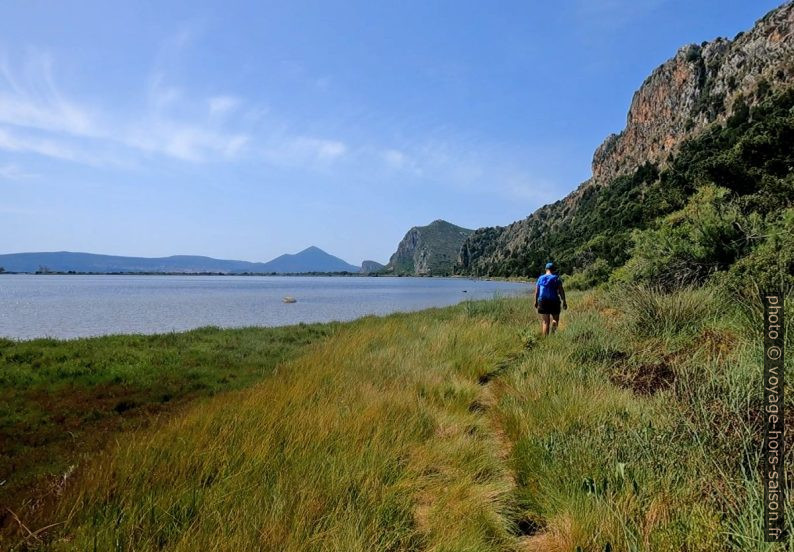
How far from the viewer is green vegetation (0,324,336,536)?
20.4 ft

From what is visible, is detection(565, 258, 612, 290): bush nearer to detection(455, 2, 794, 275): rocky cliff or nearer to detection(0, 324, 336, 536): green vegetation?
detection(455, 2, 794, 275): rocky cliff

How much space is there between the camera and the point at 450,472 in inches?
160

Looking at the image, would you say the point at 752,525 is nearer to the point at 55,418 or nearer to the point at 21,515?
the point at 21,515

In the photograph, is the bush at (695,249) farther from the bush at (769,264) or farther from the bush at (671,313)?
the bush at (671,313)

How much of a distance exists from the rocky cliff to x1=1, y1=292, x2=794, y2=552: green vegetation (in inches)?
1995

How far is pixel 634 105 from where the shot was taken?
150750mm

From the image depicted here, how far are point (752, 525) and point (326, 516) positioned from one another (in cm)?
266

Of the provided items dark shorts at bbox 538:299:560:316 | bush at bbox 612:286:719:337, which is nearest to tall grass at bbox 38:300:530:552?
bush at bbox 612:286:719:337

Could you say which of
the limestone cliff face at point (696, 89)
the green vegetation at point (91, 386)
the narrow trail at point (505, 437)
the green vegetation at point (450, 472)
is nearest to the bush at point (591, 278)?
the green vegetation at point (91, 386)

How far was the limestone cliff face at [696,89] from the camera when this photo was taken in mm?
81688

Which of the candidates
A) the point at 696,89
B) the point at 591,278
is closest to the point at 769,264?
the point at 591,278

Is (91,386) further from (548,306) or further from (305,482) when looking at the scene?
(548,306)

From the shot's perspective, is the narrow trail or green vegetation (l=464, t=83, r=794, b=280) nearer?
the narrow trail

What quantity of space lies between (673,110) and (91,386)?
14984 centimetres
